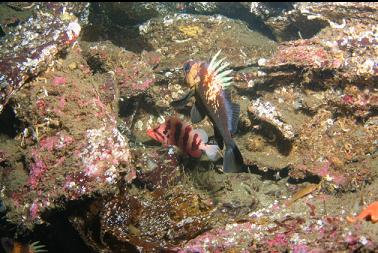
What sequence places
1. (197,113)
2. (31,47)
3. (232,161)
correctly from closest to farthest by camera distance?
(232,161) < (197,113) < (31,47)

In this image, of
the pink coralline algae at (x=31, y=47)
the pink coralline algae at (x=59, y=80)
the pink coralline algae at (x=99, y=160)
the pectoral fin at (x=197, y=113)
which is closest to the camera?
the pectoral fin at (x=197, y=113)

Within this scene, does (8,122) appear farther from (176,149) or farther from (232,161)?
(232,161)

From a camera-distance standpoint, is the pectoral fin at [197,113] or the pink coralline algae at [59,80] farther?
the pink coralline algae at [59,80]

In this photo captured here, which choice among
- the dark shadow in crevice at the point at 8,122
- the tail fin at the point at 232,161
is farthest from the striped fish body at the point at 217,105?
the dark shadow in crevice at the point at 8,122

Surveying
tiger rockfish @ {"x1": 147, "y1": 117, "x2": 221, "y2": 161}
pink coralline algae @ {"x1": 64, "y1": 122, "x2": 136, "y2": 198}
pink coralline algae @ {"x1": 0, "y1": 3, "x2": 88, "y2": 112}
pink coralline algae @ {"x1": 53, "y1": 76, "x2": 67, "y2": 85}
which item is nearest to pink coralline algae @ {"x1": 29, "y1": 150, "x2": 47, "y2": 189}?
pink coralline algae @ {"x1": 64, "y1": 122, "x2": 136, "y2": 198}

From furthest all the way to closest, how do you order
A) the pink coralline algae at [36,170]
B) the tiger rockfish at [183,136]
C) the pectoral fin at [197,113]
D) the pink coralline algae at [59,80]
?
the tiger rockfish at [183,136]
the pink coralline algae at [59,80]
the pink coralline algae at [36,170]
the pectoral fin at [197,113]

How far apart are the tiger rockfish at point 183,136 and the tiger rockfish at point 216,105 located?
3.99 ft

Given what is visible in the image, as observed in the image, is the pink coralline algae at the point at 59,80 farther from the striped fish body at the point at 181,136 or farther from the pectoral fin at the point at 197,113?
the pectoral fin at the point at 197,113

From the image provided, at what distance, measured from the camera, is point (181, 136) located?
438cm

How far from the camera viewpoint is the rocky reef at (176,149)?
329 centimetres

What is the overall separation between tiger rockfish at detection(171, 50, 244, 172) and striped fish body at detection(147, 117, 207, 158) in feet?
4.09

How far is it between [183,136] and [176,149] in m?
0.33

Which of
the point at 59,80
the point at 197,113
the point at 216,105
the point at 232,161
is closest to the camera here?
the point at 232,161

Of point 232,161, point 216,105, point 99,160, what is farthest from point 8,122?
point 232,161
